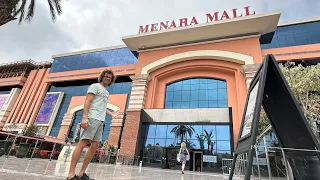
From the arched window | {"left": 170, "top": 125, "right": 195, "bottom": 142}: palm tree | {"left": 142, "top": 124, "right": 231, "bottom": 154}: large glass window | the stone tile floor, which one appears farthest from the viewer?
the arched window

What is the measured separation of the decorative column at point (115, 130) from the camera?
62.3 ft

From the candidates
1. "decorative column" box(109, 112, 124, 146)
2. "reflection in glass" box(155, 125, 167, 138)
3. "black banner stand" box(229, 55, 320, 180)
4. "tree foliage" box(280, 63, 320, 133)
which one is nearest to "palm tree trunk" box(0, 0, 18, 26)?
"black banner stand" box(229, 55, 320, 180)

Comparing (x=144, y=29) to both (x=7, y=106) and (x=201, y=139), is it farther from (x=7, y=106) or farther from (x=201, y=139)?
(x=7, y=106)

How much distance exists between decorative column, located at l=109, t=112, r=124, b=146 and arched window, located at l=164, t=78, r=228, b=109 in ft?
17.5

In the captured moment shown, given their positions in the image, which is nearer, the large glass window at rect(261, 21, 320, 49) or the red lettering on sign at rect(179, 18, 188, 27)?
the large glass window at rect(261, 21, 320, 49)

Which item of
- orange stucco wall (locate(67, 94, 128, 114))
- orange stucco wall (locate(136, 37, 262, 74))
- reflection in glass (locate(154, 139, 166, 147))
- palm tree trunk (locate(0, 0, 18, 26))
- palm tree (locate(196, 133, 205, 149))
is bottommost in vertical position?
reflection in glass (locate(154, 139, 166, 147))

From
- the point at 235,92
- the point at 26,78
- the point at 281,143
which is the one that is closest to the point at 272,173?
the point at 281,143

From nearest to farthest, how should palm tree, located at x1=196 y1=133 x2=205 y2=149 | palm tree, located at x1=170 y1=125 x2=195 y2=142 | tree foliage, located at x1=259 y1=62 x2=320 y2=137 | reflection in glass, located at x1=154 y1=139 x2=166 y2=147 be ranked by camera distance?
tree foliage, located at x1=259 y1=62 x2=320 y2=137, palm tree, located at x1=196 y1=133 x2=205 y2=149, palm tree, located at x1=170 y1=125 x2=195 y2=142, reflection in glass, located at x1=154 y1=139 x2=166 y2=147

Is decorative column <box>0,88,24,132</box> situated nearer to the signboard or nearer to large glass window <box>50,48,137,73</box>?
large glass window <box>50,48,137,73</box>

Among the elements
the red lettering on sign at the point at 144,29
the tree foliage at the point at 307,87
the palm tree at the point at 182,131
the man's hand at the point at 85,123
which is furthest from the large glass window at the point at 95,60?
the man's hand at the point at 85,123

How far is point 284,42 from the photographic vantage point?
17922 mm

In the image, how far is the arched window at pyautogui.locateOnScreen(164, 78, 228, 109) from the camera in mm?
17062

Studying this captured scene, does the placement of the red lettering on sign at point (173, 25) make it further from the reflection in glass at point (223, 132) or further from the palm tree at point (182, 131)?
the reflection in glass at point (223, 132)

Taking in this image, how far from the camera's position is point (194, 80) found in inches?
728
